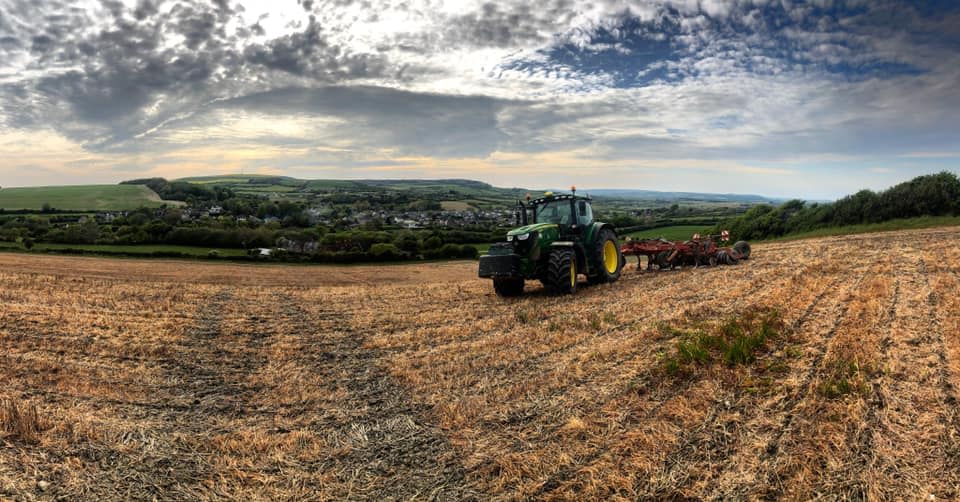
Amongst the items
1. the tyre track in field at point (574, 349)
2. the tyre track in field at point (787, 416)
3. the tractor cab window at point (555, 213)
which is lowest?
the tyre track in field at point (574, 349)

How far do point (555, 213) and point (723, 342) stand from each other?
733 centimetres

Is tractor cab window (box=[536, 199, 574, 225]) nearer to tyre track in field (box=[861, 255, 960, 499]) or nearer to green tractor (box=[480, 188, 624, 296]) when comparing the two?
green tractor (box=[480, 188, 624, 296])

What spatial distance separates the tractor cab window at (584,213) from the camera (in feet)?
42.9

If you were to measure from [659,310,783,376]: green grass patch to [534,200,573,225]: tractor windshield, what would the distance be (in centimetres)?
577

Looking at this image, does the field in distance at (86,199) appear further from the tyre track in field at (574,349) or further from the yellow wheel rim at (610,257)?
the tyre track in field at (574,349)

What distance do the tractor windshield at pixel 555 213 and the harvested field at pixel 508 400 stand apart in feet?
11.3

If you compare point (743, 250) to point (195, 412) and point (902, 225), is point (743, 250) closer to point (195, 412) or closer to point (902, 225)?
point (902, 225)

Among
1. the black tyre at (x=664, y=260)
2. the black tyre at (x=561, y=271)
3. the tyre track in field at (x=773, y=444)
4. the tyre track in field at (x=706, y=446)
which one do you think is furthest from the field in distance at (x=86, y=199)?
the tyre track in field at (x=773, y=444)

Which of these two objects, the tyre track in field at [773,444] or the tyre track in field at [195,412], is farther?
the tyre track in field at [195,412]

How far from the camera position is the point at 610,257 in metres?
14.2

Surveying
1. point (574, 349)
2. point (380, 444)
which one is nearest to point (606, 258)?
point (574, 349)

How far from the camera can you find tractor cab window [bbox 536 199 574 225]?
1290cm

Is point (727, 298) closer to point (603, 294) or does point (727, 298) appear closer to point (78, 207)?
point (603, 294)

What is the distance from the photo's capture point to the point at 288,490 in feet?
11.6
